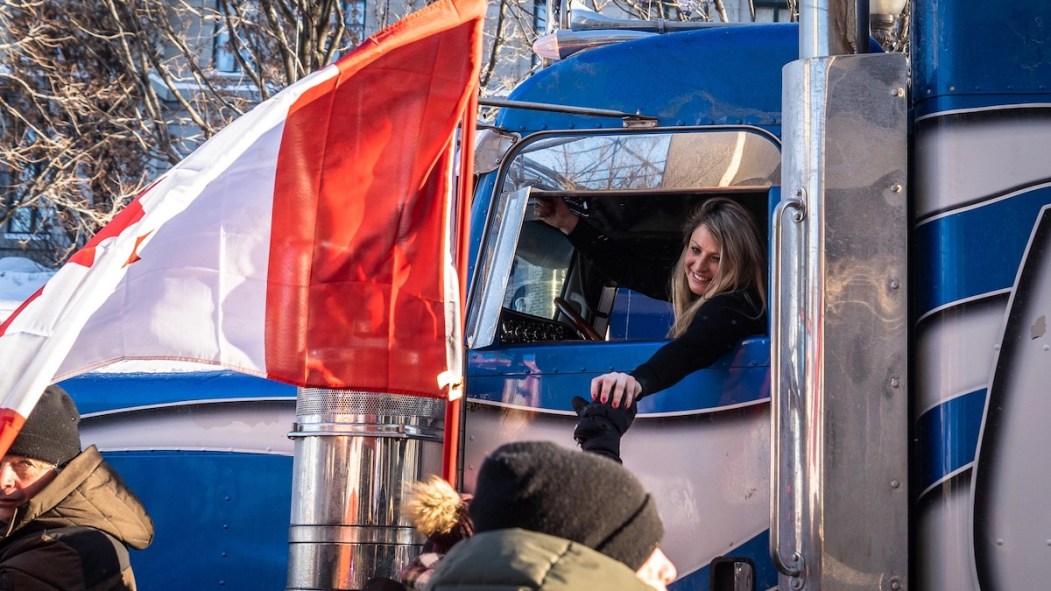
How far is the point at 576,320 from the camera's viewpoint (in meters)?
4.50

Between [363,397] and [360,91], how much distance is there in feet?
2.89

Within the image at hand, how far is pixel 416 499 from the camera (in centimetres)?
279

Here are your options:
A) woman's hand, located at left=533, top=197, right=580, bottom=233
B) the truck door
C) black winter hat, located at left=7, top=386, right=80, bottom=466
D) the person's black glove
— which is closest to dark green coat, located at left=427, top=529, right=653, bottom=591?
the person's black glove

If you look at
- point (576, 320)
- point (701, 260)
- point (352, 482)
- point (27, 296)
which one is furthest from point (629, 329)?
point (27, 296)

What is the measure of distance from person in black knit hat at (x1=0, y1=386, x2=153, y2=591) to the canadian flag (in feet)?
1.37

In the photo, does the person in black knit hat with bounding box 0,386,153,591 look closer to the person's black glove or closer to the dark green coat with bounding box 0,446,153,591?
the dark green coat with bounding box 0,446,153,591

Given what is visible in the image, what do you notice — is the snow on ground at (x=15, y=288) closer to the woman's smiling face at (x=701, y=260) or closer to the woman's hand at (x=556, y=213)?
the woman's hand at (x=556, y=213)

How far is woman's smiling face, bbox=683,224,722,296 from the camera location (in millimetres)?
3992

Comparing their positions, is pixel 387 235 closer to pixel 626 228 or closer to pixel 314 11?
pixel 626 228

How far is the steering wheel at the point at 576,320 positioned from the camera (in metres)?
4.48

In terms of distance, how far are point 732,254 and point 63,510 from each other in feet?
6.87

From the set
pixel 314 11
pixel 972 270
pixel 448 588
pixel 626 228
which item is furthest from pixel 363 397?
pixel 314 11

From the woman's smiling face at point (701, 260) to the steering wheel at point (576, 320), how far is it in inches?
21.5

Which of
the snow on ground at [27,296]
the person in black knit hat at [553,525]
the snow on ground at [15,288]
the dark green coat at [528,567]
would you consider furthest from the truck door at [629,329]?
the snow on ground at [15,288]
